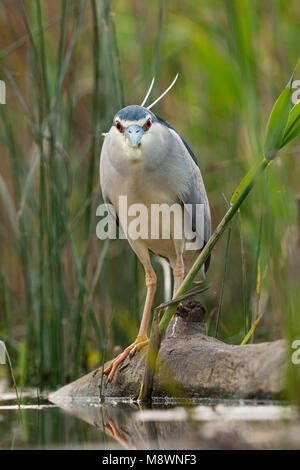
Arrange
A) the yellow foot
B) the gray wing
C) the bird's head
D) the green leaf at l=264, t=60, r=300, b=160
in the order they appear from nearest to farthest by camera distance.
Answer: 1. the green leaf at l=264, t=60, r=300, b=160
2. the bird's head
3. the yellow foot
4. the gray wing

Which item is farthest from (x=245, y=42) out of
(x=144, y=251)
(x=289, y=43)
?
(x=289, y=43)

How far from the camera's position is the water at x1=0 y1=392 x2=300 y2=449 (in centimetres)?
198

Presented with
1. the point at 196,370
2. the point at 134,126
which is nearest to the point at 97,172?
the point at 134,126

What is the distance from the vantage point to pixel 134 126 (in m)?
3.07

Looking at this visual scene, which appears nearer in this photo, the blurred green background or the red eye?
the red eye

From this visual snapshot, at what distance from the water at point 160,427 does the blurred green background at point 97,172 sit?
35 centimetres

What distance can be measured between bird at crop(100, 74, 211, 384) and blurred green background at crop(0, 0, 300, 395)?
279mm

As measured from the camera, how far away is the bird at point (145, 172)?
10.3ft

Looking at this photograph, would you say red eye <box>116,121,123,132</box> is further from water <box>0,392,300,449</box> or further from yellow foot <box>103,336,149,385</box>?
water <box>0,392,300,449</box>

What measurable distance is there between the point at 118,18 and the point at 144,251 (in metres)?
4.13

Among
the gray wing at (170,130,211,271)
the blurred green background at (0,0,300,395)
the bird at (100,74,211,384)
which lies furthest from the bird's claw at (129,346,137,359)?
the gray wing at (170,130,211,271)
